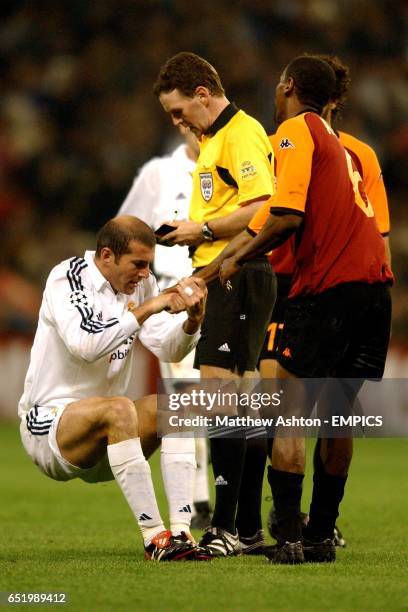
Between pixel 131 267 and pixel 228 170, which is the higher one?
pixel 228 170

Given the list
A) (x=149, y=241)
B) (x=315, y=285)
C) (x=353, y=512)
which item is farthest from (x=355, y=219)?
(x=353, y=512)

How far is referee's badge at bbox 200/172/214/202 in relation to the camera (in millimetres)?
6004

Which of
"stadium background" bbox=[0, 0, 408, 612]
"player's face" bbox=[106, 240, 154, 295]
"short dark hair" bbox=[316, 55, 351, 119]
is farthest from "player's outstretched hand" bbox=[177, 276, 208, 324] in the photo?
"stadium background" bbox=[0, 0, 408, 612]

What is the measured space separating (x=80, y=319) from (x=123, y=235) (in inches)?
16.1

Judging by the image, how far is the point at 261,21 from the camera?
51.9 feet

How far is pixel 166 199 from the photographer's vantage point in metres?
8.23

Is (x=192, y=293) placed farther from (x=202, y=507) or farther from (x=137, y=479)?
(x=202, y=507)

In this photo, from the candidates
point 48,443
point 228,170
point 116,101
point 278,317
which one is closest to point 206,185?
point 228,170

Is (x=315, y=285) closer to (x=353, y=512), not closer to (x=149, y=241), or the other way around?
(x=149, y=241)

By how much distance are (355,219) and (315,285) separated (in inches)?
12.3

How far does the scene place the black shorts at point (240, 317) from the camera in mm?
5863

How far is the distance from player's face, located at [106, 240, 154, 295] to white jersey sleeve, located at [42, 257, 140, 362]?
0.37ft

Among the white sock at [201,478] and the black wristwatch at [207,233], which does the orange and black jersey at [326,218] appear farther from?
the white sock at [201,478]

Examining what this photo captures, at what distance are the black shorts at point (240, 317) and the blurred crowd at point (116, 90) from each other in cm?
838
